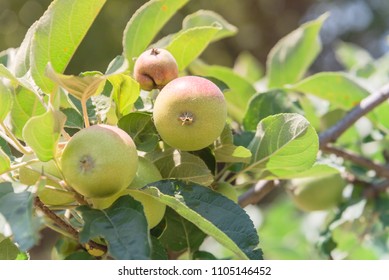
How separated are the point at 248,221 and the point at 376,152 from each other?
66cm

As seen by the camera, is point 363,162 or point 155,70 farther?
point 363,162

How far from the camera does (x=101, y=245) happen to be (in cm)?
56

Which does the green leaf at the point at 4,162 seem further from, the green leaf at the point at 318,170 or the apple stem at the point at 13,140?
the green leaf at the point at 318,170

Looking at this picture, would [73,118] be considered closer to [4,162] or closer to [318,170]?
[4,162]

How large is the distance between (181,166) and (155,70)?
3.7 inches

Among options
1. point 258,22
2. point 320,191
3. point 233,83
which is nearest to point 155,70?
point 233,83

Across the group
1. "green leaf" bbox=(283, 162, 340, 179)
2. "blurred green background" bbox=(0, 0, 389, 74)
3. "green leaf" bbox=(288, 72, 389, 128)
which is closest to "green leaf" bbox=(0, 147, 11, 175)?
"green leaf" bbox=(283, 162, 340, 179)

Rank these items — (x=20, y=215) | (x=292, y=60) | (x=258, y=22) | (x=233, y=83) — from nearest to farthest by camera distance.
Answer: (x=20, y=215), (x=233, y=83), (x=292, y=60), (x=258, y=22)

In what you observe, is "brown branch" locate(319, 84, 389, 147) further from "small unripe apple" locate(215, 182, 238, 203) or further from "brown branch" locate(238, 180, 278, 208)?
"small unripe apple" locate(215, 182, 238, 203)

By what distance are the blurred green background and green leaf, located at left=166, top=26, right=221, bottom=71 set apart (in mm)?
3406

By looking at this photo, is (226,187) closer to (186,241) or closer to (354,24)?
(186,241)

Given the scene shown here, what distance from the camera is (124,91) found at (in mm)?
560

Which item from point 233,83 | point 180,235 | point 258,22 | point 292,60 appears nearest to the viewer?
point 180,235

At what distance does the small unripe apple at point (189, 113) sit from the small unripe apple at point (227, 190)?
0.29ft
